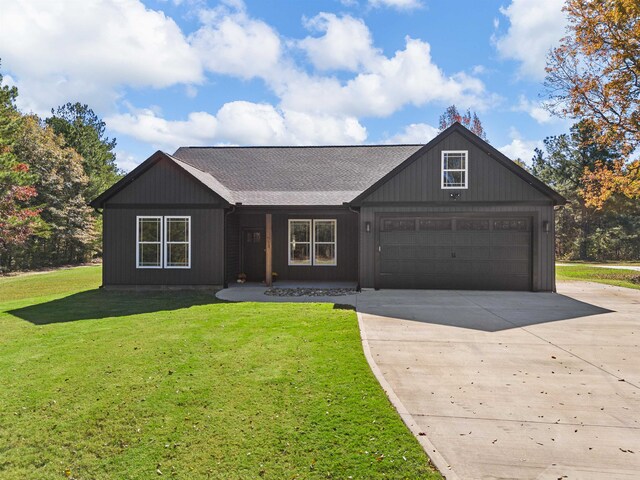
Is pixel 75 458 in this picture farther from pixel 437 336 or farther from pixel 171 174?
pixel 171 174

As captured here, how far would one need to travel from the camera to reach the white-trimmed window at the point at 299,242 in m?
13.8

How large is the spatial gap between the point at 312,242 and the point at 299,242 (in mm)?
516

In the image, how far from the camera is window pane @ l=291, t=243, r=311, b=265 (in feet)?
45.3

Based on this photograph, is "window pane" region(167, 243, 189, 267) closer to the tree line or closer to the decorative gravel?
the decorative gravel

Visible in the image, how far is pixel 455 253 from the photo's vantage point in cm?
1172

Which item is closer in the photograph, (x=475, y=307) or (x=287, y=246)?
(x=475, y=307)

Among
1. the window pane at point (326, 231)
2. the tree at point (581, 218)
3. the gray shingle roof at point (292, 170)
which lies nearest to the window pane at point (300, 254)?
the window pane at point (326, 231)

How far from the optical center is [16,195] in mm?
18719

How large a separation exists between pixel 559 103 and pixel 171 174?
18.3 m

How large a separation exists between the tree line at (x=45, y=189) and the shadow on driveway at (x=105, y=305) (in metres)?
11.2

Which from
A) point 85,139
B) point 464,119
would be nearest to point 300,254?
point 85,139

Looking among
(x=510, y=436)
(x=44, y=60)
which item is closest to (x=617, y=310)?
(x=510, y=436)

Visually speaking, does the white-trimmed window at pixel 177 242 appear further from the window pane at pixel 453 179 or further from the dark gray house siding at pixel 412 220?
the window pane at pixel 453 179

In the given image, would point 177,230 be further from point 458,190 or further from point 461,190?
point 461,190
